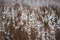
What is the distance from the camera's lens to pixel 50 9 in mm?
1909

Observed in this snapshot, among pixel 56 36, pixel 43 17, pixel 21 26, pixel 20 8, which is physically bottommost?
pixel 56 36

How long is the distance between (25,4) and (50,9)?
37 centimetres

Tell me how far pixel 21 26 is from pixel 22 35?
129mm

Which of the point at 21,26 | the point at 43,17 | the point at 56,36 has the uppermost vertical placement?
the point at 43,17

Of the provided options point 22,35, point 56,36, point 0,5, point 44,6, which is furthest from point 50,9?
point 0,5

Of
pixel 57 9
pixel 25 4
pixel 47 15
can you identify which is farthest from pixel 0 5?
pixel 57 9

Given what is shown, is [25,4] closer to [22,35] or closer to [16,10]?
[16,10]

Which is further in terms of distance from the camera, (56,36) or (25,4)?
(25,4)

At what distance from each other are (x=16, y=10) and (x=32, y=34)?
1.36 ft

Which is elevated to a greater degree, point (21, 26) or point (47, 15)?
point (47, 15)

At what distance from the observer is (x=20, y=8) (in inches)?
76.0

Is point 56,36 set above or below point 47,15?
below

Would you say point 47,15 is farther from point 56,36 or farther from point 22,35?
point 22,35

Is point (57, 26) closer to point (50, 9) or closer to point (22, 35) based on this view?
point (50, 9)
